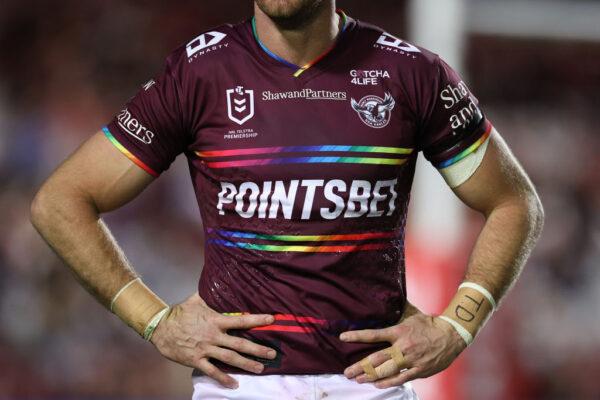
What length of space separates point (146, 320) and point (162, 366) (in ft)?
12.3

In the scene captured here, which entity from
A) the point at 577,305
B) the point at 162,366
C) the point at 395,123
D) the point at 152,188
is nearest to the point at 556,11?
the point at 577,305

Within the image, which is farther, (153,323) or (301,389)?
(153,323)

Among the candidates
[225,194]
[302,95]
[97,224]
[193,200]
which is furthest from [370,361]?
[193,200]

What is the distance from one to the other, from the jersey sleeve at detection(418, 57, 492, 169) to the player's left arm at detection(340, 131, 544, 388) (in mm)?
66

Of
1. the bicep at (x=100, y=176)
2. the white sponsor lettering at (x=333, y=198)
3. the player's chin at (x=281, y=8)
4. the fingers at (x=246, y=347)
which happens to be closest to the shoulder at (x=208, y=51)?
the player's chin at (x=281, y=8)

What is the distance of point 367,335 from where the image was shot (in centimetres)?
236

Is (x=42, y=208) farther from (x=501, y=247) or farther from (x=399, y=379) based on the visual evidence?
(x=501, y=247)

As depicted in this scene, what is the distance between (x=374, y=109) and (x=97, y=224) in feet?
2.35

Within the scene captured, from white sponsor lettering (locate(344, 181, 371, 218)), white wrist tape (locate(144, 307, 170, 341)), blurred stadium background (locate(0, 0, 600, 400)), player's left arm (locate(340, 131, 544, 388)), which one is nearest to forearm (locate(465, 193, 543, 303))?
player's left arm (locate(340, 131, 544, 388))

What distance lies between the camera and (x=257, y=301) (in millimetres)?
2383

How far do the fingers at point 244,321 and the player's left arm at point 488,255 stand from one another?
33cm

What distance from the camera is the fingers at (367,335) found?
236 cm

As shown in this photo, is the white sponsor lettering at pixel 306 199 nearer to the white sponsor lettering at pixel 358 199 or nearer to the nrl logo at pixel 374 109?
the white sponsor lettering at pixel 358 199

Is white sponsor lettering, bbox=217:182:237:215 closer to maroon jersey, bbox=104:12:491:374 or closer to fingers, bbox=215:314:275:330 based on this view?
maroon jersey, bbox=104:12:491:374
